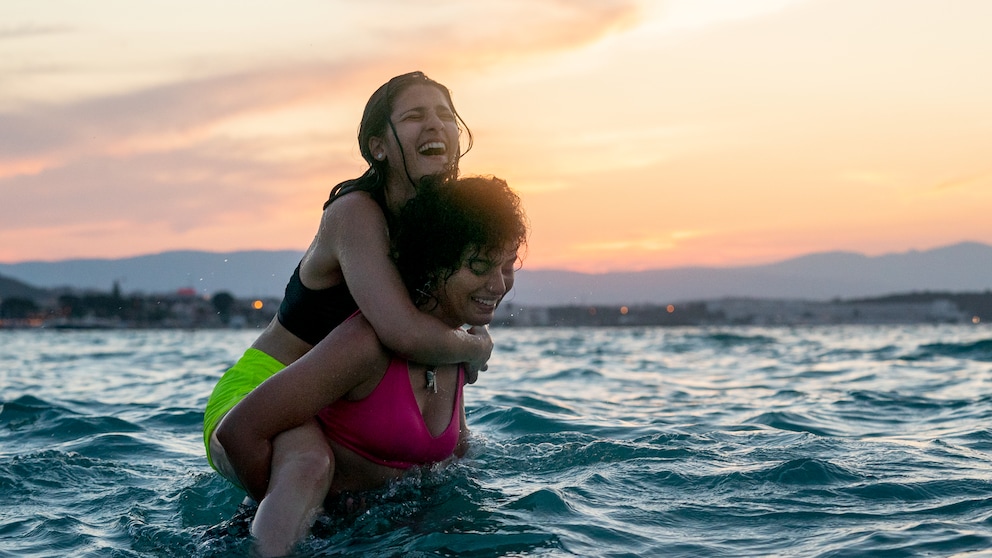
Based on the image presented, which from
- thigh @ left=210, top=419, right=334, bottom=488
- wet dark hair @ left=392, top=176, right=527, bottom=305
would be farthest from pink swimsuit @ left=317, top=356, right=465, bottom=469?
wet dark hair @ left=392, top=176, right=527, bottom=305

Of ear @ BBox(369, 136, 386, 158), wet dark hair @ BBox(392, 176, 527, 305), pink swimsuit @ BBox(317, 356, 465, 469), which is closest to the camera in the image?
wet dark hair @ BBox(392, 176, 527, 305)

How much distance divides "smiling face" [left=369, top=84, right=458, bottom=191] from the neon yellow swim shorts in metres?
1.27

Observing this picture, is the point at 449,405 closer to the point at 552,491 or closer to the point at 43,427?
the point at 552,491

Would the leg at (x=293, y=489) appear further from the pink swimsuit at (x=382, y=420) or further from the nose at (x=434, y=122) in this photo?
the nose at (x=434, y=122)

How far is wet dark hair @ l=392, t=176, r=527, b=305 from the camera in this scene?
4750 millimetres

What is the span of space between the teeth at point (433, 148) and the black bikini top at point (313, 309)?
0.90m

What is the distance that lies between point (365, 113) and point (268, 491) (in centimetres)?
227

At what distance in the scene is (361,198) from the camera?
5047 mm

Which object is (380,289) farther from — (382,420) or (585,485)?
(585,485)

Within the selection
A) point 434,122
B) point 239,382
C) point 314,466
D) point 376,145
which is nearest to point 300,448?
point 314,466

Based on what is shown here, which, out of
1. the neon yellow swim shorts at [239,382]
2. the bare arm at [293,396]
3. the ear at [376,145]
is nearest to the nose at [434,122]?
the ear at [376,145]

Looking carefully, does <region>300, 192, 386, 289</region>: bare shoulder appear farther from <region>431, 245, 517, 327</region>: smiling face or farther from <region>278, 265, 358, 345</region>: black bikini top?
<region>431, 245, 517, 327</region>: smiling face

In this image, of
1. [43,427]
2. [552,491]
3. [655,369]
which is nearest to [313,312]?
[552,491]

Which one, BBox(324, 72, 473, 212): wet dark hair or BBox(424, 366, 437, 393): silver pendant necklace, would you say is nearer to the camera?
BBox(424, 366, 437, 393): silver pendant necklace
